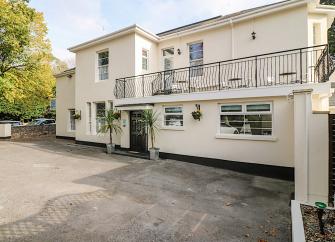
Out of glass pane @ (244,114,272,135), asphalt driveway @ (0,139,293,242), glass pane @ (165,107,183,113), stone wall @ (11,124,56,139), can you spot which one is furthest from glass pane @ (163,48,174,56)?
stone wall @ (11,124,56,139)

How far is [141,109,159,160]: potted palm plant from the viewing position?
10617mm

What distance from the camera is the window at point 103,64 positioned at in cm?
1394

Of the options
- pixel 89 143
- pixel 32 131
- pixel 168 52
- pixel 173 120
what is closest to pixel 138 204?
pixel 173 120

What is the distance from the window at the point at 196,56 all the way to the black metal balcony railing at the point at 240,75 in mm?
57

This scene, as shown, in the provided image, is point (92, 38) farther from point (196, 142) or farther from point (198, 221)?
point (198, 221)

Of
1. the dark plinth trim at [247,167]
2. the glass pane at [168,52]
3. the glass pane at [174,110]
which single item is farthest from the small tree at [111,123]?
the glass pane at [168,52]

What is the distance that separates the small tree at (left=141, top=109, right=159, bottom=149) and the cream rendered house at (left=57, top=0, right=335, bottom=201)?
390 mm

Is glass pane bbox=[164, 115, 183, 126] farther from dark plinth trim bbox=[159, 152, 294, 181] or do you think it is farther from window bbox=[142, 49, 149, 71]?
window bbox=[142, 49, 149, 71]

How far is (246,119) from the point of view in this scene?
8.69 metres

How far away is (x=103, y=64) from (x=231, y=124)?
9.41 m

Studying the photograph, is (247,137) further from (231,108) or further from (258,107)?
(231,108)

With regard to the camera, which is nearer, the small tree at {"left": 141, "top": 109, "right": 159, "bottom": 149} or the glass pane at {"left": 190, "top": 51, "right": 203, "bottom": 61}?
the small tree at {"left": 141, "top": 109, "right": 159, "bottom": 149}

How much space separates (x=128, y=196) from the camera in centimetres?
583

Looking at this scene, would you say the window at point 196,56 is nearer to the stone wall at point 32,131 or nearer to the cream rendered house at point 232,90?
the cream rendered house at point 232,90
